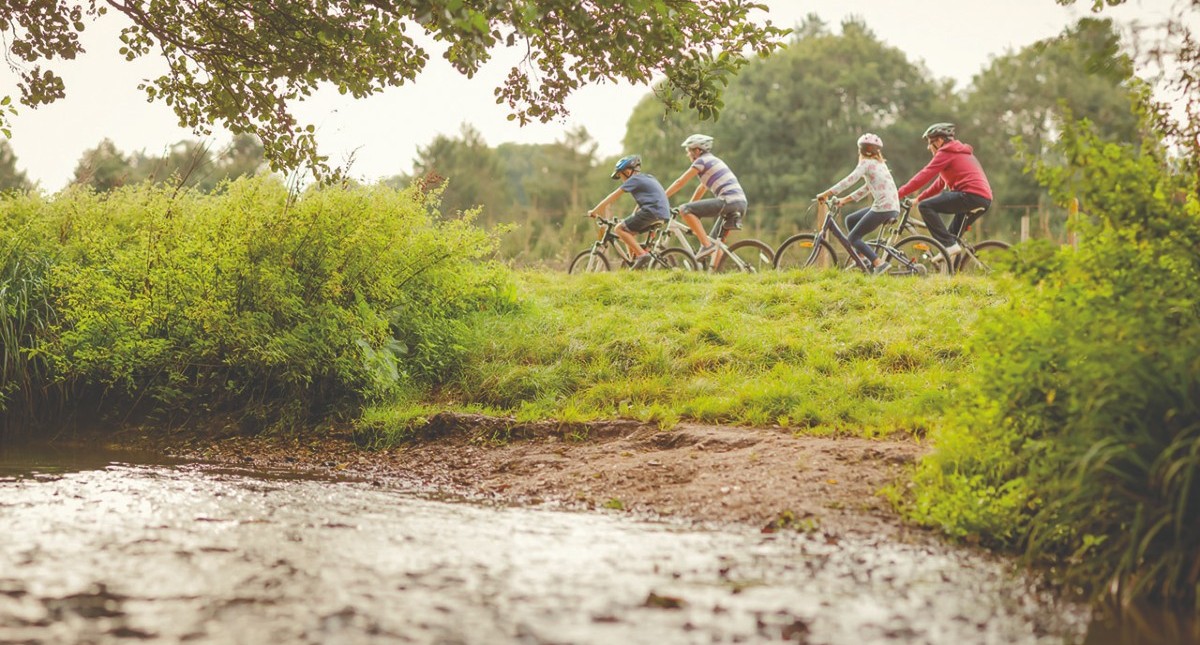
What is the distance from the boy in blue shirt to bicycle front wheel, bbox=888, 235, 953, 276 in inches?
127

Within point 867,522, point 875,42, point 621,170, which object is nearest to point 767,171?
point 875,42

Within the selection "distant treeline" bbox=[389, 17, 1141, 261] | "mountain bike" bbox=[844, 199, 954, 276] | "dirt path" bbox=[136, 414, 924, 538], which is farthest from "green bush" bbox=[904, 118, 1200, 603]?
"distant treeline" bbox=[389, 17, 1141, 261]

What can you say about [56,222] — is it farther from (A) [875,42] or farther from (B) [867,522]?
(A) [875,42]

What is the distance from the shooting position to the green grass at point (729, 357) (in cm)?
774

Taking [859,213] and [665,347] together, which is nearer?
[665,347]

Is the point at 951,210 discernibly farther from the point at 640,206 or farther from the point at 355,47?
the point at 355,47

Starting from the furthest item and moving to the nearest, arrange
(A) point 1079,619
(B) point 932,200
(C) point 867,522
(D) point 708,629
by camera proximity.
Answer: (B) point 932,200 < (C) point 867,522 < (A) point 1079,619 < (D) point 708,629

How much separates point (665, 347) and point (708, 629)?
592cm

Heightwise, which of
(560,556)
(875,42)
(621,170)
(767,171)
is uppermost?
(875,42)

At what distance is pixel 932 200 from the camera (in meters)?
12.2

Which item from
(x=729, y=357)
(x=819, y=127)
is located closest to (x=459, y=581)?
(x=729, y=357)

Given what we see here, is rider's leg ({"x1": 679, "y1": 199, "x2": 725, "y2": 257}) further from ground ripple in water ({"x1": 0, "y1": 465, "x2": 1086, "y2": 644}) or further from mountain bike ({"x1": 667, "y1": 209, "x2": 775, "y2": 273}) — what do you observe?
ground ripple in water ({"x1": 0, "y1": 465, "x2": 1086, "y2": 644})

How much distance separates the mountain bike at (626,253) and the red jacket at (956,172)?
328 centimetres

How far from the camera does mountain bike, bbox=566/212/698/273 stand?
45.7ft
